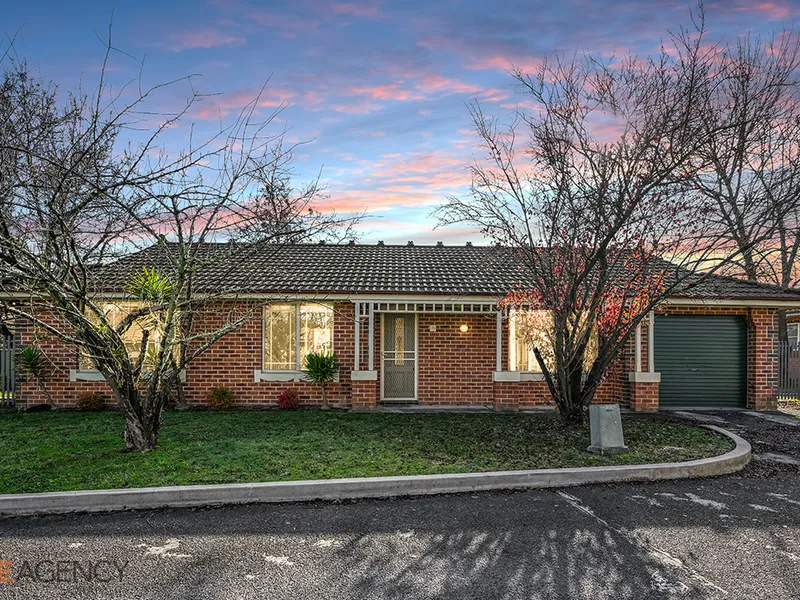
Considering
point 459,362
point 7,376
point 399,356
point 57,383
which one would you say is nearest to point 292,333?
point 399,356

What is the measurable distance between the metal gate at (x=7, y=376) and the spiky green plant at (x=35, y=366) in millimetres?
550

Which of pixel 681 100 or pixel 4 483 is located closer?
pixel 4 483

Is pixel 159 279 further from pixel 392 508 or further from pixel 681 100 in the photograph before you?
pixel 681 100

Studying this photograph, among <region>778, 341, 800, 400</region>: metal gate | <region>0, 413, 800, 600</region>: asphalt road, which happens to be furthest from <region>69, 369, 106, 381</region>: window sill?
<region>778, 341, 800, 400</region>: metal gate

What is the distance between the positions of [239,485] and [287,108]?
4.38 meters

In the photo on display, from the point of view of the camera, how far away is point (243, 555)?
4.54m

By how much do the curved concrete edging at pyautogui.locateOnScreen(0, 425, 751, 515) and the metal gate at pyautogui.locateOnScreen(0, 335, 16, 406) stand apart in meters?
8.38

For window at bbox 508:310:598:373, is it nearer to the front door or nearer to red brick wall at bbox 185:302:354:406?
the front door

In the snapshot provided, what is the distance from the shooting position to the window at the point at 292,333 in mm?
12789

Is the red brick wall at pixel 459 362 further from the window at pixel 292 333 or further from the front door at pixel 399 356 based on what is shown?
the window at pixel 292 333

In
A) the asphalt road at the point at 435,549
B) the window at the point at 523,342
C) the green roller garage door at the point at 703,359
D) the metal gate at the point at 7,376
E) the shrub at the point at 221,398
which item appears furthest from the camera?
the green roller garage door at the point at 703,359

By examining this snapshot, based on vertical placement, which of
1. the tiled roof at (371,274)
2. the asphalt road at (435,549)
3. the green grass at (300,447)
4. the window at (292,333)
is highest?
the tiled roof at (371,274)

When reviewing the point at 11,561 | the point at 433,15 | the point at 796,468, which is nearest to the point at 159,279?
the point at 11,561

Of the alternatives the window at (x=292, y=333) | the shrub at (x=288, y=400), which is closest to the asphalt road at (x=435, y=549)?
the shrub at (x=288, y=400)
